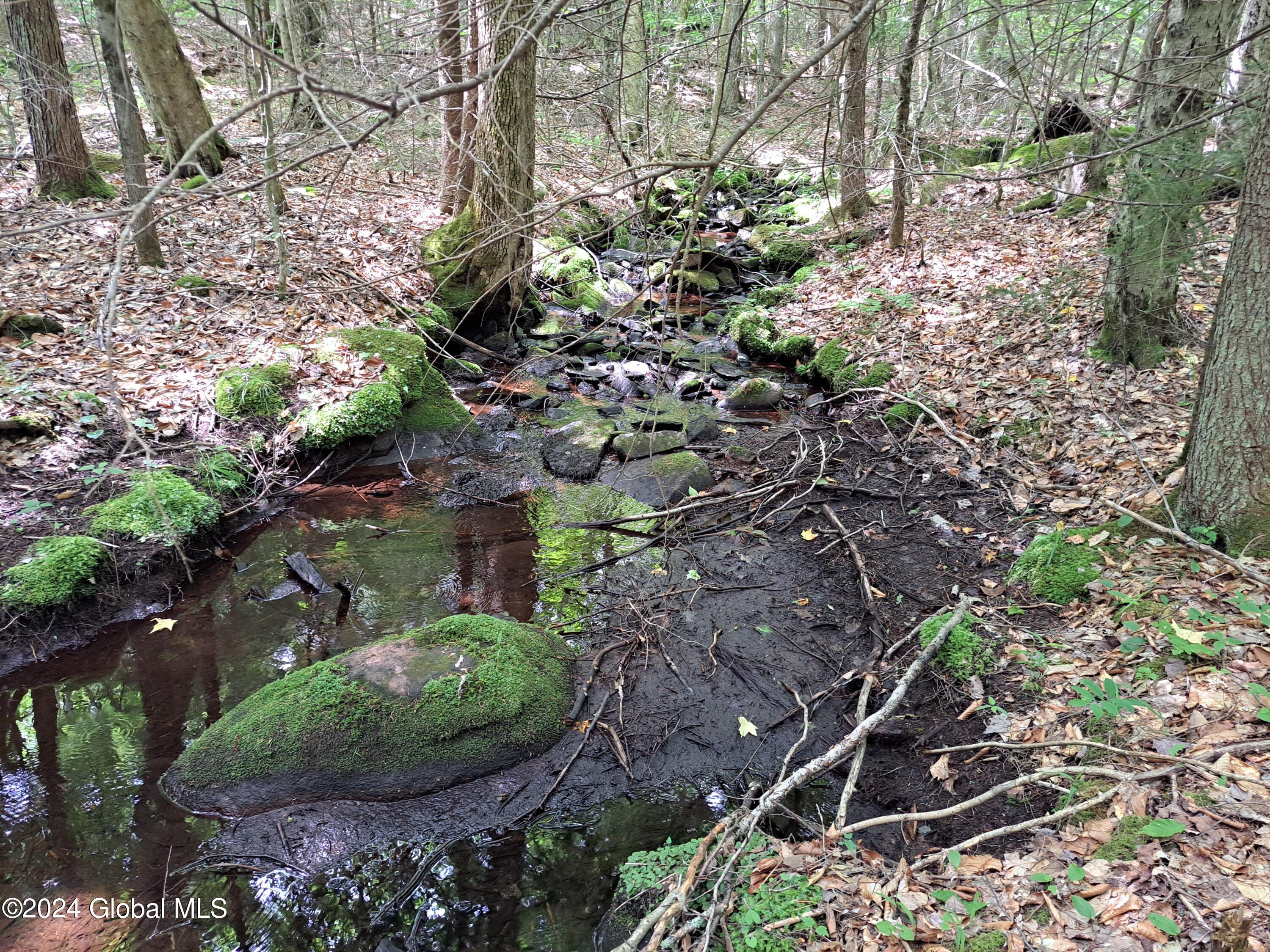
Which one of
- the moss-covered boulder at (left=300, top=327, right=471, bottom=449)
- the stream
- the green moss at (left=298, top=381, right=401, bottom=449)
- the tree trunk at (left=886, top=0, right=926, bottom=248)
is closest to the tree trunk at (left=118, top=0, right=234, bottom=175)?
the moss-covered boulder at (left=300, top=327, right=471, bottom=449)

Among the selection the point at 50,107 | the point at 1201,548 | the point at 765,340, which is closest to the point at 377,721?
the point at 1201,548

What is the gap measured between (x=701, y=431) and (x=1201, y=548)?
474 centimetres

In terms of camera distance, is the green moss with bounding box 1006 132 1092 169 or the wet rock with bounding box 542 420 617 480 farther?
the green moss with bounding box 1006 132 1092 169

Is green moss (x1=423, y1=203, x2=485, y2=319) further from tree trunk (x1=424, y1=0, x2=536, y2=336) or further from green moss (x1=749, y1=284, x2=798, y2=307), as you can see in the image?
green moss (x1=749, y1=284, x2=798, y2=307)

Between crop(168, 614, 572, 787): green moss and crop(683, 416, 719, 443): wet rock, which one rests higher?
crop(683, 416, 719, 443): wet rock

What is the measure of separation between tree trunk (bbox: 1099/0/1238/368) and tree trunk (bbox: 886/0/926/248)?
1.72 m

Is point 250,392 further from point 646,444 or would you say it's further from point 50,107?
point 50,107

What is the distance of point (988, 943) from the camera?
253 centimetres

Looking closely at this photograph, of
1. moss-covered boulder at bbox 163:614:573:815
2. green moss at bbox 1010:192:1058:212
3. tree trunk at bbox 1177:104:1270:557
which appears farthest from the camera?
green moss at bbox 1010:192:1058:212

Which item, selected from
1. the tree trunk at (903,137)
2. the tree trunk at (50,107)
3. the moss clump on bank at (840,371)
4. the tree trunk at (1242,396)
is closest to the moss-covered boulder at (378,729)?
the tree trunk at (1242,396)

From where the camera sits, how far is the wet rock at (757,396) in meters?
8.77

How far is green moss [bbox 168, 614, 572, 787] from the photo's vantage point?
385 cm

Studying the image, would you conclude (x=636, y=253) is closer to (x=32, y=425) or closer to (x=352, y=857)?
(x=32, y=425)

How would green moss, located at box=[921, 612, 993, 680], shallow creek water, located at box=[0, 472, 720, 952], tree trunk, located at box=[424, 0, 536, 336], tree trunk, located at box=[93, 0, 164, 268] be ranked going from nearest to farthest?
shallow creek water, located at box=[0, 472, 720, 952], green moss, located at box=[921, 612, 993, 680], tree trunk, located at box=[93, 0, 164, 268], tree trunk, located at box=[424, 0, 536, 336]
